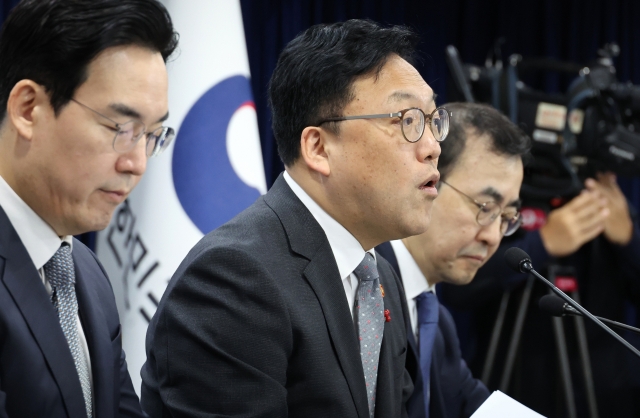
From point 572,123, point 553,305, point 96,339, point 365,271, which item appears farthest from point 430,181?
point 572,123

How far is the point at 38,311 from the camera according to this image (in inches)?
48.5

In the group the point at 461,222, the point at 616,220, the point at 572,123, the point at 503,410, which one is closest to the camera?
the point at 503,410

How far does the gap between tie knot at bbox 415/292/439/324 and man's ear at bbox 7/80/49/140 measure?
119cm

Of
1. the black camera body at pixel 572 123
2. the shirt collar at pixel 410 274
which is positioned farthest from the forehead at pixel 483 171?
the black camera body at pixel 572 123

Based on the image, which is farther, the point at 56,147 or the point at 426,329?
the point at 426,329

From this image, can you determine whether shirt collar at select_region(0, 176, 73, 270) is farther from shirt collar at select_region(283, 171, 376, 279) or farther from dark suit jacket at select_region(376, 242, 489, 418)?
dark suit jacket at select_region(376, 242, 489, 418)

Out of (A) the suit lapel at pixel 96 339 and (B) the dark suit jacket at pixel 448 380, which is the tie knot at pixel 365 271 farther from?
(A) the suit lapel at pixel 96 339

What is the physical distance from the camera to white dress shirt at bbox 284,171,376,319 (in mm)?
1554

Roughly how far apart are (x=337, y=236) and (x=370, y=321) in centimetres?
19

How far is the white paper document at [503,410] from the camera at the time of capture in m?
1.43

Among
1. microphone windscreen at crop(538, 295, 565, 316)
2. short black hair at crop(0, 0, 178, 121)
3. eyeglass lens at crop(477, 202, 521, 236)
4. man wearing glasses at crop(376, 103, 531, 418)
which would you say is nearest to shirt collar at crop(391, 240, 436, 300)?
man wearing glasses at crop(376, 103, 531, 418)

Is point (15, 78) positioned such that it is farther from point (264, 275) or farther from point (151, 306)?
point (151, 306)

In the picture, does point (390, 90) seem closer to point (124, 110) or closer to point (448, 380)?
point (124, 110)

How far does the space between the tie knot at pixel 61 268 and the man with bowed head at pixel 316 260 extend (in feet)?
0.57
